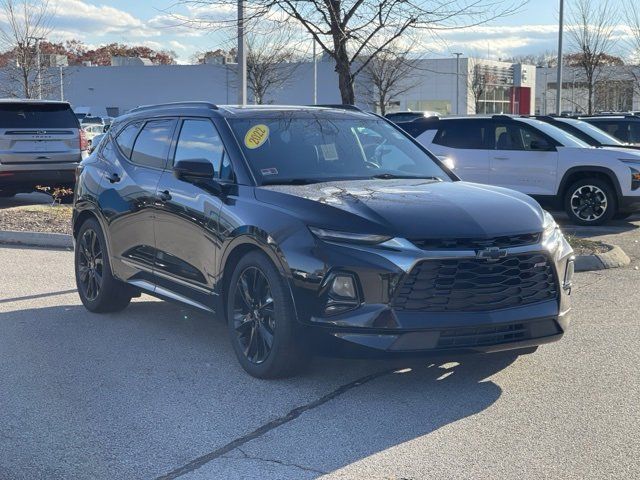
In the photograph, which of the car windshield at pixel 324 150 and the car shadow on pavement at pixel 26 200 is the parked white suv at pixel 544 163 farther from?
the car shadow on pavement at pixel 26 200

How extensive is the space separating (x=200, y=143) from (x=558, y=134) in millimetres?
8746

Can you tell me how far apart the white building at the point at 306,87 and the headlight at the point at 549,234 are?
49714mm

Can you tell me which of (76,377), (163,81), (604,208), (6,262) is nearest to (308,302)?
(76,377)

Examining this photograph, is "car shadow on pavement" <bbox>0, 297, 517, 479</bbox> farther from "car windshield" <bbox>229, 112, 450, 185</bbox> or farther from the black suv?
"car windshield" <bbox>229, 112, 450, 185</bbox>

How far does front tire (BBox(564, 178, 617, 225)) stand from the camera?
12797 millimetres

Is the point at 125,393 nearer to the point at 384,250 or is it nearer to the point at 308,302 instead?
the point at 308,302

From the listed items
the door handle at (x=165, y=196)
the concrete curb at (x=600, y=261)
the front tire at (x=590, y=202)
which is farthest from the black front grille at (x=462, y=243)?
the front tire at (x=590, y=202)

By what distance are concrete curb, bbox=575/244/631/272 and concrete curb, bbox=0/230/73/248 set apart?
6.56 m

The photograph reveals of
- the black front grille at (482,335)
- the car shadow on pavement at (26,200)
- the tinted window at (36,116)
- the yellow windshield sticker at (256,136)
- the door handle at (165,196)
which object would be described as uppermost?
the tinted window at (36,116)

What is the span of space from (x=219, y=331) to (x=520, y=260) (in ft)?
9.24

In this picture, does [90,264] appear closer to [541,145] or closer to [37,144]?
[37,144]

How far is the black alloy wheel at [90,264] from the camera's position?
7316 millimetres

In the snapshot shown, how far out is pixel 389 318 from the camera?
183 inches

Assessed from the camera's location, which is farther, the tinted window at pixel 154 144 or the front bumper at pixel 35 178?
the front bumper at pixel 35 178
